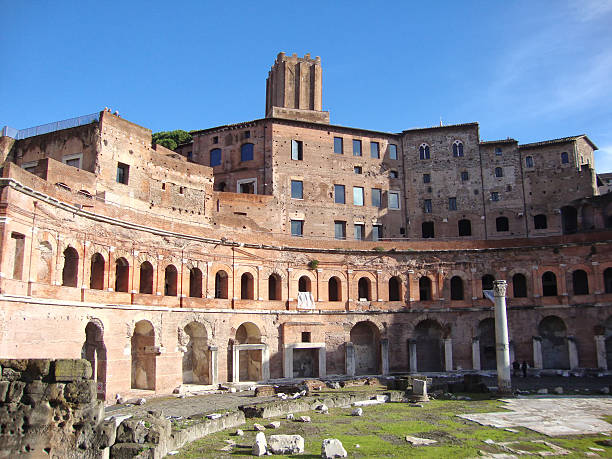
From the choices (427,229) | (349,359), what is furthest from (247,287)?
(427,229)

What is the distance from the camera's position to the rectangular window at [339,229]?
137ft

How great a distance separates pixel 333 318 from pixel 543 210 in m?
18.9

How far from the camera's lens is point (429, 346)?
3794cm

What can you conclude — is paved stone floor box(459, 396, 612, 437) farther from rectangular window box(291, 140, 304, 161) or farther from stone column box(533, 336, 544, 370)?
rectangular window box(291, 140, 304, 161)

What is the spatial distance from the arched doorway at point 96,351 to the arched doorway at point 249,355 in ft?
32.8

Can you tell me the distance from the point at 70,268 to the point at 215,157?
20.1 meters

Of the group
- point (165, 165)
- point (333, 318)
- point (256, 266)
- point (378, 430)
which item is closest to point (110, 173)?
point (165, 165)

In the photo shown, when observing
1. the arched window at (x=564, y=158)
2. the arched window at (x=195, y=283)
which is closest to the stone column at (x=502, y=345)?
the arched window at (x=195, y=283)

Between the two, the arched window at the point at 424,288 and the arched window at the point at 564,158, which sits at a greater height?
the arched window at the point at 564,158

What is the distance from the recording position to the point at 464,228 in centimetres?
4381

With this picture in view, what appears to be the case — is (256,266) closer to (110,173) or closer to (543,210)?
(110,173)

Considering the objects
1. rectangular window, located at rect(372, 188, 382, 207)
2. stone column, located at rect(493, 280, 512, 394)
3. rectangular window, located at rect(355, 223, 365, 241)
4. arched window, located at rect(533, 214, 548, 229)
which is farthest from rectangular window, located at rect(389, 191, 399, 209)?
stone column, located at rect(493, 280, 512, 394)

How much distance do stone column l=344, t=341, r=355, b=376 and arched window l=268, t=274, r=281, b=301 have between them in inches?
212

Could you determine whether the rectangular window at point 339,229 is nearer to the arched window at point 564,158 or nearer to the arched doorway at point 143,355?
the arched window at point 564,158
